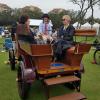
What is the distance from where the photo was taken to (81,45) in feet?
21.8

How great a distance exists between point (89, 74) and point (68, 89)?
2.29 meters

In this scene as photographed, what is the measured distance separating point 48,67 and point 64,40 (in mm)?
1106

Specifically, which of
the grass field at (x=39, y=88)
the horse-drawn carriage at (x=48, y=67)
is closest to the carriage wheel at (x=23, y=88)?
Result: the horse-drawn carriage at (x=48, y=67)

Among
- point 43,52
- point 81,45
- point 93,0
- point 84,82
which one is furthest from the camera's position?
point 93,0

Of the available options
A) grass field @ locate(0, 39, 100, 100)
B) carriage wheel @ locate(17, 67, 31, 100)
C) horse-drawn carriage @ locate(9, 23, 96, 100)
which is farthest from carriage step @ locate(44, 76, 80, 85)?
grass field @ locate(0, 39, 100, 100)

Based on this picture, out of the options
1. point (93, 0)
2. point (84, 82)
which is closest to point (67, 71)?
point (84, 82)

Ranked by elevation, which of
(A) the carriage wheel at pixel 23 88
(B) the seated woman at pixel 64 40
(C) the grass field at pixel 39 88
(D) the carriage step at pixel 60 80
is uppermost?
(B) the seated woman at pixel 64 40

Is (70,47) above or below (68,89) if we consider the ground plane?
above

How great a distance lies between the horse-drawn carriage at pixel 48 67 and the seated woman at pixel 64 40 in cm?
14

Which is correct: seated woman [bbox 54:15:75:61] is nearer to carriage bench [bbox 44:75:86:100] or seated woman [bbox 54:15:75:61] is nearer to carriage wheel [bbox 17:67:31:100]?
carriage bench [bbox 44:75:86:100]

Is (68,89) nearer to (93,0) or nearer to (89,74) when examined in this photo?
(89,74)

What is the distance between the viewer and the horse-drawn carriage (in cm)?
624

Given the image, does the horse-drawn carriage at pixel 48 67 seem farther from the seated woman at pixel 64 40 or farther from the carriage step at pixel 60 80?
the seated woman at pixel 64 40

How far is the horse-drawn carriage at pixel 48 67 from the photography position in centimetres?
624
